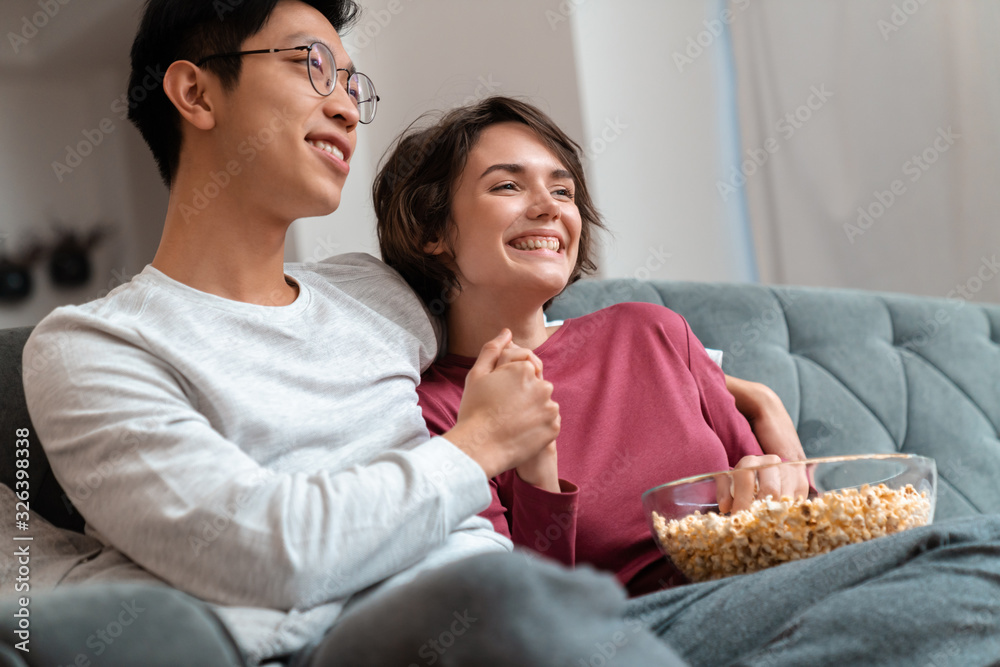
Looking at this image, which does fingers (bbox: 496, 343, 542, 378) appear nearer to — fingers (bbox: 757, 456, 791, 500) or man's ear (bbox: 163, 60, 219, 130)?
fingers (bbox: 757, 456, 791, 500)

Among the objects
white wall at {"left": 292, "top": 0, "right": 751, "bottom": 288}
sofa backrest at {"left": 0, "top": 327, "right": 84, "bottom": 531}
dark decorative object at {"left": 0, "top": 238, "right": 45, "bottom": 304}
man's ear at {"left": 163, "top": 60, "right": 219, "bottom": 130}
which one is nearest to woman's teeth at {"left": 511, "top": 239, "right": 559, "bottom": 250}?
man's ear at {"left": 163, "top": 60, "right": 219, "bottom": 130}

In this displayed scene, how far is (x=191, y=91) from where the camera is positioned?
1097 millimetres

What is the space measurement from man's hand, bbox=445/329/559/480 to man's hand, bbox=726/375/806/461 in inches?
21.4

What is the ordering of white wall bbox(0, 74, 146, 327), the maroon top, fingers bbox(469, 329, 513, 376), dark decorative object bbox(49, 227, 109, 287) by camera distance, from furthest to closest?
dark decorative object bbox(49, 227, 109, 287), white wall bbox(0, 74, 146, 327), the maroon top, fingers bbox(469, 329, 513, 376)

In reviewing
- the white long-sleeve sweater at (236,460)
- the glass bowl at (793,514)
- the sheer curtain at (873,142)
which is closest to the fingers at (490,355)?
the white long-sleeve sweater at (236,460)

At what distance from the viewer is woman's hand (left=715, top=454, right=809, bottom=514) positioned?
94 cm

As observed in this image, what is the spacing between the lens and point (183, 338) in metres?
0.90

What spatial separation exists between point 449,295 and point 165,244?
474 mm

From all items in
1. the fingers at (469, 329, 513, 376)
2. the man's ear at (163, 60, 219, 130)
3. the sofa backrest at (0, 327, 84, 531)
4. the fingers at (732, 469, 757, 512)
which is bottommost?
the fingers at (732, 469, 757, 512)

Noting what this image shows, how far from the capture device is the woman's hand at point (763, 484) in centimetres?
94

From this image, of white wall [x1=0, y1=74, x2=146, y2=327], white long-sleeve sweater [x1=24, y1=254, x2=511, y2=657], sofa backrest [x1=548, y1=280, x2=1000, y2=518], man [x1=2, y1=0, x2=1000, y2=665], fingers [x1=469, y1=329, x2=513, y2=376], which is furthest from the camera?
white wall [x1=0, y1=74, x2=146, y2=327]

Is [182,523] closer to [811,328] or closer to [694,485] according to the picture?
[694,485]

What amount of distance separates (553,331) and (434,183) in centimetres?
32

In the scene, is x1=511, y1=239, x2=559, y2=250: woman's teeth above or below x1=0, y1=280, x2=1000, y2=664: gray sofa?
above
